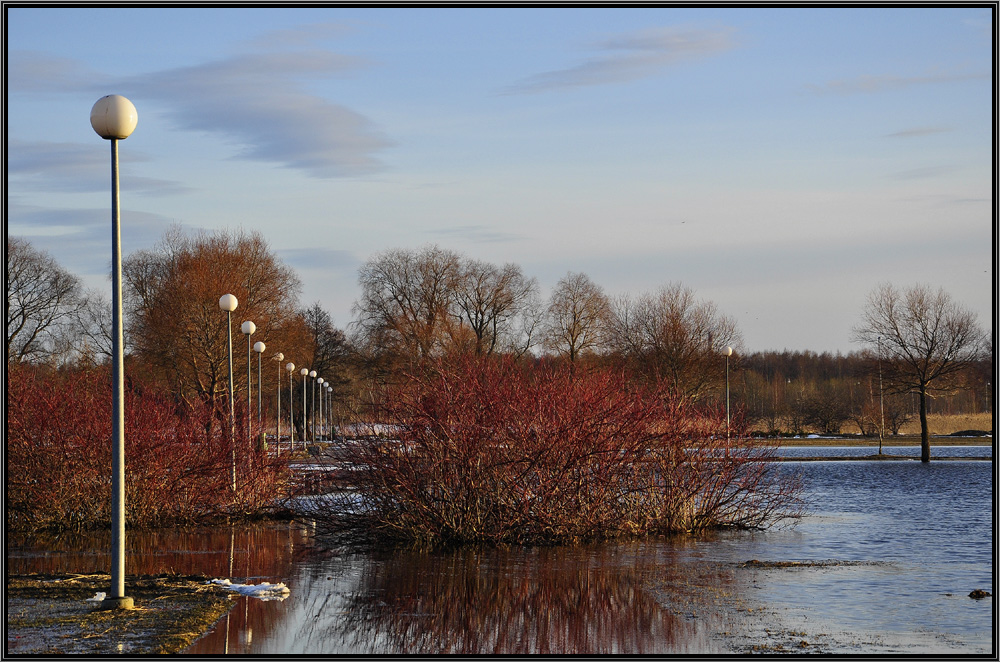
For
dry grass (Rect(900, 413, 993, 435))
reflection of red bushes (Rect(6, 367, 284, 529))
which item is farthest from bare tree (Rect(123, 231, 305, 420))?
dry grass (Rect(900, 413, 993, 435))

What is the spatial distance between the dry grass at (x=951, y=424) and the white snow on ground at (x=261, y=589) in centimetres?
8269

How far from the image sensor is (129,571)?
48.3ft

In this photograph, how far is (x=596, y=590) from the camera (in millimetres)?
13211

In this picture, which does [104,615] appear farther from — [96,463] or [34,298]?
[34,298]

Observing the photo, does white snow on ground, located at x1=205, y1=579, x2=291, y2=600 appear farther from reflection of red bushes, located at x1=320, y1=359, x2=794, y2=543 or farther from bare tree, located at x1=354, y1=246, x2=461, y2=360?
bare tree, located at x1=354, y1=246, x2=461, y2=360

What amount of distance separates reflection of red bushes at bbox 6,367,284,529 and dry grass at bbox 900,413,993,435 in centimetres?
7850

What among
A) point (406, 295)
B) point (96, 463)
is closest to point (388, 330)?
point (406, 295)

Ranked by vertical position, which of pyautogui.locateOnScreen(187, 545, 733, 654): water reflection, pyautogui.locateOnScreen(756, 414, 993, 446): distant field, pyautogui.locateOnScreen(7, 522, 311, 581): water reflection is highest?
pyautogui.locateOnScreen(187, 545, 733, 654): water reflection

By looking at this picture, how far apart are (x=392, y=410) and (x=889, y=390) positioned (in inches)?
1881

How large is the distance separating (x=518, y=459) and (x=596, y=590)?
3633mm

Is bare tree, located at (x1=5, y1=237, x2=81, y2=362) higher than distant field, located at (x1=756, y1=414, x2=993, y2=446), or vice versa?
bare tree, located at (x1=5, y1=237, x2=81, y2=362)

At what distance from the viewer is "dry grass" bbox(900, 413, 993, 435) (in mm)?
86938

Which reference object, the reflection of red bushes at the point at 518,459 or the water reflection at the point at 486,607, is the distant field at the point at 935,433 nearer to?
the reflection of red bushes at the point at 518,459

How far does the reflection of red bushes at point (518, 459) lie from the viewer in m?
16.4
